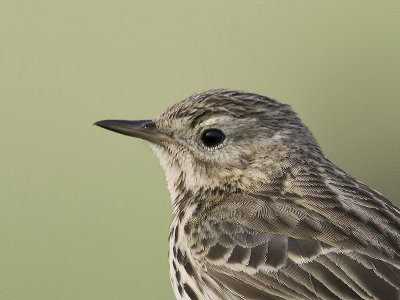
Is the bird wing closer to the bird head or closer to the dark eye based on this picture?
the bird head

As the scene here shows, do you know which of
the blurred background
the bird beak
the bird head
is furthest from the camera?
the blurred background

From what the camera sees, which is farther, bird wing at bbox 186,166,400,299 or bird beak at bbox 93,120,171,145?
bird beak at bbox 93,120,171,145

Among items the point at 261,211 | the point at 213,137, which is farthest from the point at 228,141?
the point at 261,211

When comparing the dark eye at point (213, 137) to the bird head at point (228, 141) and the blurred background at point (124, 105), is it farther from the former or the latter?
the blurred background at point (124, 105)

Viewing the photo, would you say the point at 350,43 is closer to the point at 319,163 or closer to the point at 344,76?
the point at 344,76

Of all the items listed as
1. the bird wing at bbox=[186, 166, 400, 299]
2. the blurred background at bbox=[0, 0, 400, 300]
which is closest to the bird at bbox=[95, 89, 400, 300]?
the bird wing at bbox=[186, 166, 400, 299]

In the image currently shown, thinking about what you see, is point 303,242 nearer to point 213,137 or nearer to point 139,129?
point 213,137

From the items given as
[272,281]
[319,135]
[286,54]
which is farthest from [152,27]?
[272,281]

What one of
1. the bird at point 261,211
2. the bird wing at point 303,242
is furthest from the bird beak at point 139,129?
the bird wing at point 303,242
